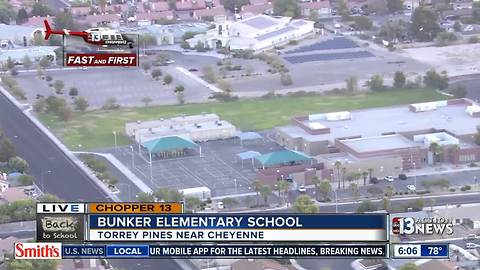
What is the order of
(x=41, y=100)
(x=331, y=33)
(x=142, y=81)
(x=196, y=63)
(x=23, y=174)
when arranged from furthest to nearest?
(x=331, y=33), (x=196, y=63), (x=142, y=81), (x=41, y=100), (x=23, y=174)

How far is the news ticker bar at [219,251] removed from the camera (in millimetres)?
16219

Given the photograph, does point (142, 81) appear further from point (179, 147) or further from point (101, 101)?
point (179, 147)

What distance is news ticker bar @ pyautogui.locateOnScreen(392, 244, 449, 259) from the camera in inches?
653

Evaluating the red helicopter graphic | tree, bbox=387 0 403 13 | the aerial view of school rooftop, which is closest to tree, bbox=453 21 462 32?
the aerial view of school rooftop

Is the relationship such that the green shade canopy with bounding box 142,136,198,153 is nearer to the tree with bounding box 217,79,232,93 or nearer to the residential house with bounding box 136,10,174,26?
the tree with bounding box 217,79,232,93

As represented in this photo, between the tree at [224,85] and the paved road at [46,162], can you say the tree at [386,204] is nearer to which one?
the paved road at [46,162]

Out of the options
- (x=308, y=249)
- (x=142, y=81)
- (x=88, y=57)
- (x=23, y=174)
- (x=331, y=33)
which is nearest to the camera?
(x=308, y=249)

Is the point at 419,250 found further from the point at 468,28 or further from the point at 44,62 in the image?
the point at 468,28

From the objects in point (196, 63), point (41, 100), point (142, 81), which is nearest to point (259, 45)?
point (196, 63)

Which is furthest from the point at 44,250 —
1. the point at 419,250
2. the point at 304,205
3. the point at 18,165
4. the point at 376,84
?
the point at 376,84

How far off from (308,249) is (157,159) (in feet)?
72.7

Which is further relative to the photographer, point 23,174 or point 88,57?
point 23,174

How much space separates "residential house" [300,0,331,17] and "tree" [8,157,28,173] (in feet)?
79.7

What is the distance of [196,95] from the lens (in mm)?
45906
